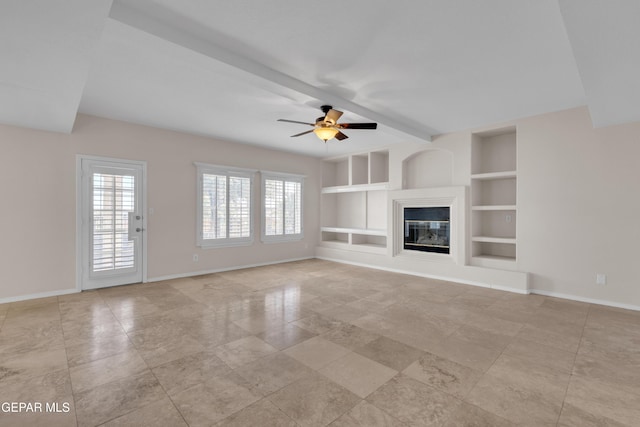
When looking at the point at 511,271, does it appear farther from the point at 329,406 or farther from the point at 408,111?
the point at 329,406

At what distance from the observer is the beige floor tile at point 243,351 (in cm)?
263

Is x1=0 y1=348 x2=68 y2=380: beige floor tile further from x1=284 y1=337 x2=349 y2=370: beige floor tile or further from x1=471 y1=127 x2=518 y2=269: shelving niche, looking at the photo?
x1=471 y1=127 x2=518 y2=269: shelving niche

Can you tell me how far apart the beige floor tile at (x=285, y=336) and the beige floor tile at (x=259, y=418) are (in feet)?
2.92

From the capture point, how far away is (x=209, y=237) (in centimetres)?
616

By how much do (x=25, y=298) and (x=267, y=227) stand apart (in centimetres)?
429

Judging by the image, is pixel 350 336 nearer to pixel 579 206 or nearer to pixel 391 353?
pixel 391 353

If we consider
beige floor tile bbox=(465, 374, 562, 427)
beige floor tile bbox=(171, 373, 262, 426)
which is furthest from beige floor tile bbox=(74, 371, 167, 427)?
beige floor tile bbox=(465, 374, 562, 427)

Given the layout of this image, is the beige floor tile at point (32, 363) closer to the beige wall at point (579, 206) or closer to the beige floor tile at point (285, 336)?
the beige floor tile at point (285, 336)

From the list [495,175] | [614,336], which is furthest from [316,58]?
[614,336]

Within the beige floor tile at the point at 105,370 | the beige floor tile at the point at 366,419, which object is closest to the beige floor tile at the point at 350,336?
the beige floor tile at the point at 366,419

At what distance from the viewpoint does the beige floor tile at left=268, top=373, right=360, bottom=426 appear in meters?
1.89

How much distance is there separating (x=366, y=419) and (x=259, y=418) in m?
0.69

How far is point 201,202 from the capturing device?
604cm

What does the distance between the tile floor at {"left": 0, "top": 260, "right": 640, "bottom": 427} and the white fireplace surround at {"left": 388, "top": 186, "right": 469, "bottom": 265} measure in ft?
4.29
